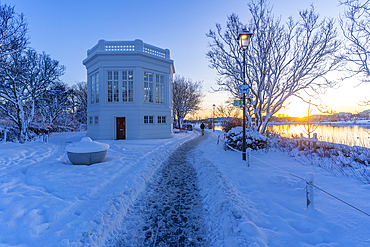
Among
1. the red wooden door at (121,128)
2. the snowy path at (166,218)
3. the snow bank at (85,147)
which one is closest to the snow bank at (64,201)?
the snowy path at (166,218)

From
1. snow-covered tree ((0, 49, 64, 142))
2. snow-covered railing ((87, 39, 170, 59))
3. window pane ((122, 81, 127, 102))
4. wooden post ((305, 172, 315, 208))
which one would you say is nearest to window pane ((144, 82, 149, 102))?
window pane ((122, 81, 127, 102))

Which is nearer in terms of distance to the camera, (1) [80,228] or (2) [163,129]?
(1) [80,228]

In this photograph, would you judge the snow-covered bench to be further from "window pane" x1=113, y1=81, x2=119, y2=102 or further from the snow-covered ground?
"window pane" x1=113, y1=81, x2=119, y2=102

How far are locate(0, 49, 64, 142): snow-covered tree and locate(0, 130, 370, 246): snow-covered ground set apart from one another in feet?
48.6

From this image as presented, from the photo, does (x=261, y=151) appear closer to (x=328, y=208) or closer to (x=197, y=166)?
(x=197, y=166)

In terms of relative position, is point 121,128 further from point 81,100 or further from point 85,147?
point 81,100

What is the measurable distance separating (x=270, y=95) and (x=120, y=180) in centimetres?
1312

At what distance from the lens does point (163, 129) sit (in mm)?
18750

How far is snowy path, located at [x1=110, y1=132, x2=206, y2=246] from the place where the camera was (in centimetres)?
317

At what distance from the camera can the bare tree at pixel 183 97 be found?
117ft

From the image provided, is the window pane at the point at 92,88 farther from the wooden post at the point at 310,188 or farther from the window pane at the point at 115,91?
the wooden post at the point at 310,188

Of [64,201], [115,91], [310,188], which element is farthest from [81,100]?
[310,188]

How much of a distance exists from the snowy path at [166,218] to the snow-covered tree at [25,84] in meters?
17.7

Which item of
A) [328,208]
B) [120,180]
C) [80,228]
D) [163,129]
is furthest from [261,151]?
[163,129]
